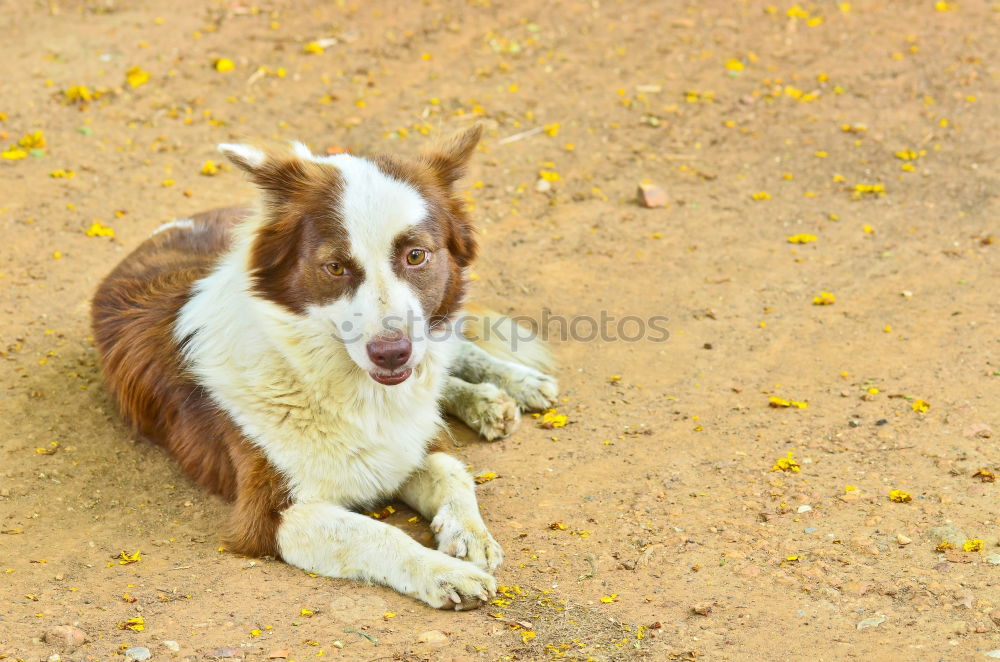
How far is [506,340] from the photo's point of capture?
19.6 ft

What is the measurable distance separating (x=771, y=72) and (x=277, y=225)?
6437 mm

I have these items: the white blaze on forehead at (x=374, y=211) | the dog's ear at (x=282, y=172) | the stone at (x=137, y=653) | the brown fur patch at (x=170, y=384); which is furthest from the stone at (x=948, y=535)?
the stone at (x=137, y=653)

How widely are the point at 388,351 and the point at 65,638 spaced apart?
1.53 m

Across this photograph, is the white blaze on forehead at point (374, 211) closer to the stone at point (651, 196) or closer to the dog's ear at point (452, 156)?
the dog's ear at point (452, 156)

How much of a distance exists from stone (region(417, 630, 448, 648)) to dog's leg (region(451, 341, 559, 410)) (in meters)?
1.87

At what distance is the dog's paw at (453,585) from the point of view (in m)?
3.92

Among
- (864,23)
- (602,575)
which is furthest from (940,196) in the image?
(602,575)

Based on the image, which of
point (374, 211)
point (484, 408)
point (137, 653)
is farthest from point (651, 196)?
point (137, 653)

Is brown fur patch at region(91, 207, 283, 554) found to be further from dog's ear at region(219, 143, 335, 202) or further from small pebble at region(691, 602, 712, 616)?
small pebble at region(691, 602, 712, 616)

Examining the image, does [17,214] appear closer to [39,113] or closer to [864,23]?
[39,113]

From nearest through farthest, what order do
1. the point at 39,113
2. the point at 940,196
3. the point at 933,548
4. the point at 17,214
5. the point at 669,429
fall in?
1. the point at 933,548
2. the point at 669,429
3. the point at 17,214
4. the point at 940,196
5. the point at 39,113

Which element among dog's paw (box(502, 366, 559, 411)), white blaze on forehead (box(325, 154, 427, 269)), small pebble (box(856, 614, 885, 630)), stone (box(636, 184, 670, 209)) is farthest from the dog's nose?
stone (box(636, 184, 670, 209))

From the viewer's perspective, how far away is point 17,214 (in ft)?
23.2

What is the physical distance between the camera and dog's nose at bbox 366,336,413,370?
3988 millimetres
